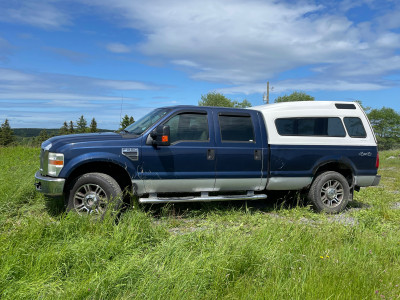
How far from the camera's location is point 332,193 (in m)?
6.46

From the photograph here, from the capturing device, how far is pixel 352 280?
3100mm

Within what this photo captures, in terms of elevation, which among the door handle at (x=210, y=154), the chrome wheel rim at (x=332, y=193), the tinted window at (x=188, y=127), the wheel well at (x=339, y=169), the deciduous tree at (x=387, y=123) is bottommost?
the chrome wheel rim at (x=332, y=193)

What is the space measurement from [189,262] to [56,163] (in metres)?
2.91

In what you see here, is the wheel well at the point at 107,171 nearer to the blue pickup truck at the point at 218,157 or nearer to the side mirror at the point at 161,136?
the blue pickup truck at the point at 218,157

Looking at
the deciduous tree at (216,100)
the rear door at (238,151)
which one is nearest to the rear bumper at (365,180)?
the rear door at (238,151)

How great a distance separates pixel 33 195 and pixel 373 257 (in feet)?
19.0

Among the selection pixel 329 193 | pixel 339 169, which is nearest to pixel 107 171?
pixel 329 193

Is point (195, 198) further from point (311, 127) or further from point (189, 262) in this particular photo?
point (311, 127)

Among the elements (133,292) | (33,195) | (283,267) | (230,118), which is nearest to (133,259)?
(133,292)

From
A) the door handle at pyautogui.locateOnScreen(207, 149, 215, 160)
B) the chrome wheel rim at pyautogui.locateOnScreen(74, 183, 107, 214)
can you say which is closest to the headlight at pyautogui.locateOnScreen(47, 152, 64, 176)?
the chrome wheel rim at pyautogui.locateOnScreen(74, 183, 107, 214)

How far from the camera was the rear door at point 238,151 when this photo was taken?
18.8 ft

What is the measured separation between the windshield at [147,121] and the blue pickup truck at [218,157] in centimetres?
3

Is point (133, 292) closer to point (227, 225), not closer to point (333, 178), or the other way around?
point (227, 225)

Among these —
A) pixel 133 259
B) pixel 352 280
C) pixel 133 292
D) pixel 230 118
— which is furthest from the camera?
pixel 230 118
